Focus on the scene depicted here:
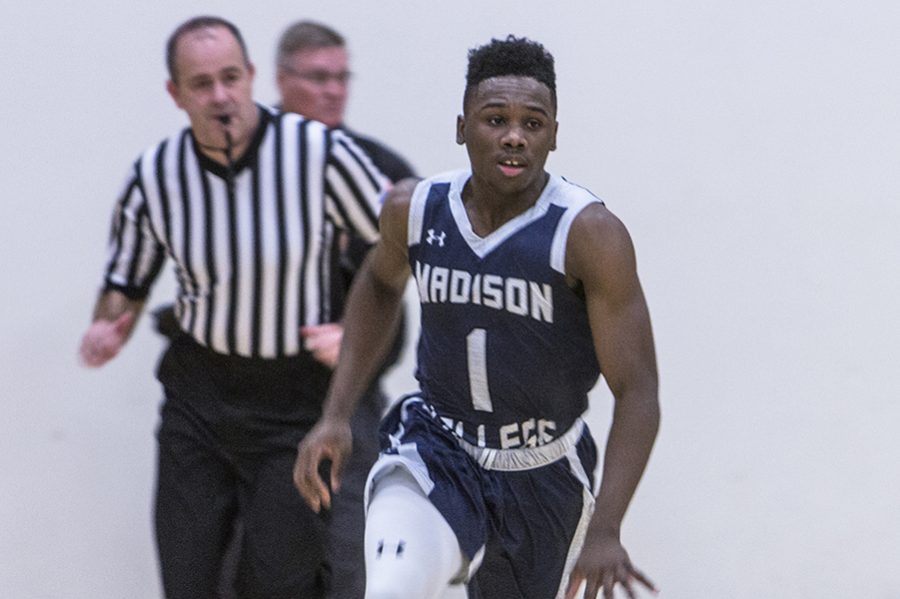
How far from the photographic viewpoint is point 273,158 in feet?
13.8

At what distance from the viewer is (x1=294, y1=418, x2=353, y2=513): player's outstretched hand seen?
11.7 feet

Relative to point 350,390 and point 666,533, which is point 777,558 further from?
point 350,390

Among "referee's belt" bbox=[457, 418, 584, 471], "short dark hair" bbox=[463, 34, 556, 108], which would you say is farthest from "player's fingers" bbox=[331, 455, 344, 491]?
"short dark hair" bbox=[463, 34, 556, 108]

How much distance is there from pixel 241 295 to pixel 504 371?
94 centimetres

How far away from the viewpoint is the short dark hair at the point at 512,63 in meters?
3.46

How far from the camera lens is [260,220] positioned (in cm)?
418

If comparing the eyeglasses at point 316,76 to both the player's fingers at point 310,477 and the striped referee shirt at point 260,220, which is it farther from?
the player's fingers at point 310,477

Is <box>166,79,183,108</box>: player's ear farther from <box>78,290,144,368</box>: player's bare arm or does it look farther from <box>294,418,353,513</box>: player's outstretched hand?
<box>294,418,353,513</box>: player's outstretched hand

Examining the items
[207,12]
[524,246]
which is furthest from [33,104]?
[524,246]

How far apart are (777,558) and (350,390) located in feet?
5.62

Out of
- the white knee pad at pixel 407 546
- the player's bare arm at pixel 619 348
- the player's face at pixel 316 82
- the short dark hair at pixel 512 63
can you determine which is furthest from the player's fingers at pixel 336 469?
the player's face at pixel 316 82

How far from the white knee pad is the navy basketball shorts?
0.17ft

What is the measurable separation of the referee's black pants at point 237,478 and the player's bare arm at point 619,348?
1.11 m

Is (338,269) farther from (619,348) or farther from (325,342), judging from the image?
(619,348)
